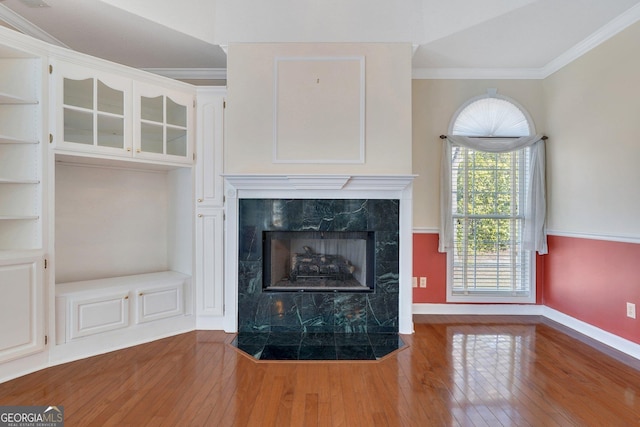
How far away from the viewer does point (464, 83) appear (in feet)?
11.6

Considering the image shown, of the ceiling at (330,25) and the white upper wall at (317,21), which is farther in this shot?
the white upper wall at (317,21)

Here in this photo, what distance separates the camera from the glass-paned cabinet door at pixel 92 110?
2.44 m

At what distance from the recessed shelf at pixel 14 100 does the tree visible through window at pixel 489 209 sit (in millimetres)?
3902

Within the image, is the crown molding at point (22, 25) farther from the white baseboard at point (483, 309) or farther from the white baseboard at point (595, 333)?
the white baseboard at point (595, 333)

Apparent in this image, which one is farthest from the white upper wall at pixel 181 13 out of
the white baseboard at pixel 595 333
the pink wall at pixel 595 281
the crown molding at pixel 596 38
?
the white baseboard at pixel 595 333

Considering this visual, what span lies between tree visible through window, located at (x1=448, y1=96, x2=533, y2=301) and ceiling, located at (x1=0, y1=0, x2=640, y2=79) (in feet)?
2.14

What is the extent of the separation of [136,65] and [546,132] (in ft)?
15.4

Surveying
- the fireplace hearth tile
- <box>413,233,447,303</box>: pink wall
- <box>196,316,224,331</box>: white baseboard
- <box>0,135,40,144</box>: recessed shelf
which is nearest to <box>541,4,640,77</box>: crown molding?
<box>413,233,447,303</box>: pink wall

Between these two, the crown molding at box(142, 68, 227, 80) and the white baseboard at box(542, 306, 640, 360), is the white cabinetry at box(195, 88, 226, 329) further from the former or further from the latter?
the white baseboard at box(542, 306, 640, 360)

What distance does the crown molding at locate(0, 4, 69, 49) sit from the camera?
2533 millimetres

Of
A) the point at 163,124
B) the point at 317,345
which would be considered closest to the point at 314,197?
the point at 317,345

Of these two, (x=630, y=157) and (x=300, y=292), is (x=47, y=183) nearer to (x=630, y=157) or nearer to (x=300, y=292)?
(x=300, y=292)

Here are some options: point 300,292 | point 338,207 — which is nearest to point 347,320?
point 300,292

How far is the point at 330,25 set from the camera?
291cm
